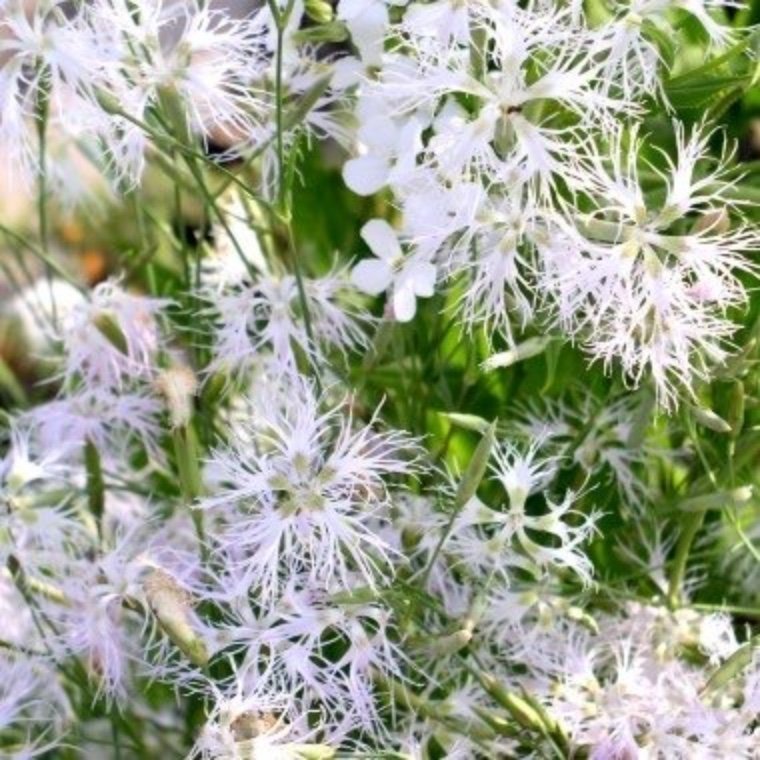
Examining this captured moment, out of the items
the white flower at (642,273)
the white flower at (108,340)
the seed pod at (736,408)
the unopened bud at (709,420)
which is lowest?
the white flower at (108,340)

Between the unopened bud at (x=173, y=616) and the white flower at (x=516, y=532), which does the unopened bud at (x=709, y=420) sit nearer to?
the white flower at (x=516, y=532)

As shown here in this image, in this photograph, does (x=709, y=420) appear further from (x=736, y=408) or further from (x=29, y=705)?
Answer: (x=29, y=705)

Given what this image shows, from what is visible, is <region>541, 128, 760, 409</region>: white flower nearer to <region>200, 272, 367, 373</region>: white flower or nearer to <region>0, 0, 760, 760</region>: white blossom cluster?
<region>0, 0, 760, 760</region>: white blossom cluster

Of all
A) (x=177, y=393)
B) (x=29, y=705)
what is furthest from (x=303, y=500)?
(x=29, y=705)

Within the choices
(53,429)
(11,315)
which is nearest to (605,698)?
(53,429)

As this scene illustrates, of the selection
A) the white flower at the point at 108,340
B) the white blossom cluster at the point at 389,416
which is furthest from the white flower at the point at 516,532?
the white flower at the point at 108,340

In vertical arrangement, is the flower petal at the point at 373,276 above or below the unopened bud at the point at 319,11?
below
